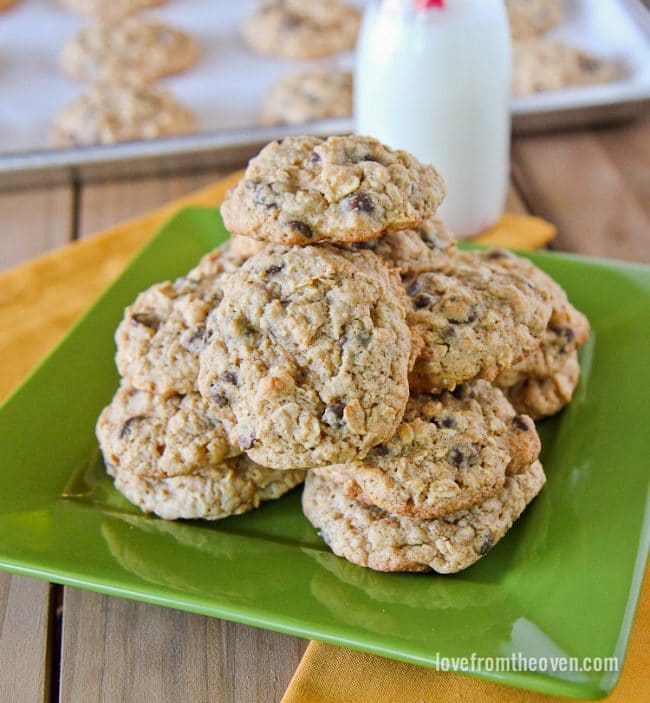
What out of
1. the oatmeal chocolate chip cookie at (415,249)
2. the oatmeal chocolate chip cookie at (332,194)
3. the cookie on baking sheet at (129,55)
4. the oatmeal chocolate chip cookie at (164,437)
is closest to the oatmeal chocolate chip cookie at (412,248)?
the oatmeal chocolate chip cookie at (415,249)

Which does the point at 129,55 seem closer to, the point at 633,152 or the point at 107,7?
the point at 107,7

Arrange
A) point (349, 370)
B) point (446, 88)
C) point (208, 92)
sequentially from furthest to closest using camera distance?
point (208, 92)
point (446, 88)
point (349, 370)

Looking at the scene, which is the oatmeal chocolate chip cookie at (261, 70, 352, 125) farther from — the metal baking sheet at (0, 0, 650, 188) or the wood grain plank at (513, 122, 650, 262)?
the wood grain plank at (513, 122, 650, 262)

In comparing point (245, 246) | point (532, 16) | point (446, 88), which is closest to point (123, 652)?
point (245, 246)

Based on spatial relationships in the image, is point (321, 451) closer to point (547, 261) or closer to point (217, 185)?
point (547, 261)

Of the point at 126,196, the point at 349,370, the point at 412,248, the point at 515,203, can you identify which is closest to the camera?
the point at 349,370

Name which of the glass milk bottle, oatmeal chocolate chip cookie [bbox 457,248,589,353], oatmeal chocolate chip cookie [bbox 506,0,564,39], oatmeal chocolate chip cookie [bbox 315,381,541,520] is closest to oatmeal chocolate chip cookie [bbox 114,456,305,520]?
oatmeal chocolate chip cookie [bbox 315,381,541,520]
